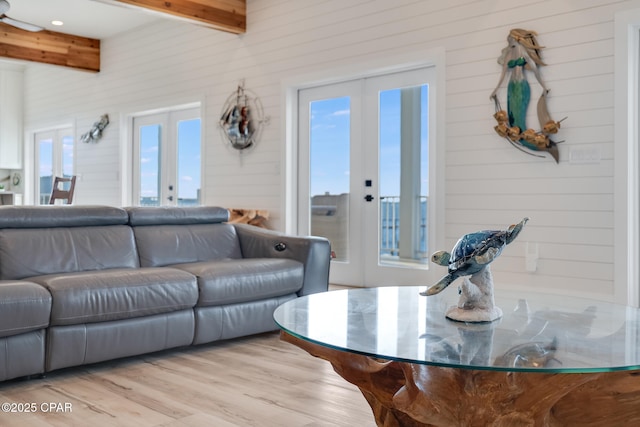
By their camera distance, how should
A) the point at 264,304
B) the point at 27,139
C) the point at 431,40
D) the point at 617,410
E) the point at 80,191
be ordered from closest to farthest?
the point at 617,410
the point at 264,304
the point at 431,40
the point at 80,191
the point at 27,139

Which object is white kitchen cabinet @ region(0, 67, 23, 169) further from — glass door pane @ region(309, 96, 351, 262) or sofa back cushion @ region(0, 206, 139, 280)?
sofa back cushion @ region(0, 206, 139, 280)

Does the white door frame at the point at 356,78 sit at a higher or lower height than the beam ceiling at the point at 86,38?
lower

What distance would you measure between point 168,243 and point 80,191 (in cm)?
596

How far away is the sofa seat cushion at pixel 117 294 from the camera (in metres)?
2.77

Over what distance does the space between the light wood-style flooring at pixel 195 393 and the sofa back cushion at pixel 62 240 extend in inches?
27.7

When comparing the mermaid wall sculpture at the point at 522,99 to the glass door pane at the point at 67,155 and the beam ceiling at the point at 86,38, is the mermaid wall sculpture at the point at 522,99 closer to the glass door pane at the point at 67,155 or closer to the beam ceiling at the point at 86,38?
the beam ceiling at the point at 86,38

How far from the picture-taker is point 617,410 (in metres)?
1.71

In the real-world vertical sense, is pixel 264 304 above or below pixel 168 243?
below

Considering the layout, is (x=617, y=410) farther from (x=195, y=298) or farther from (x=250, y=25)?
(x=250, y=25)

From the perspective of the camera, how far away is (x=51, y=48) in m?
8.18

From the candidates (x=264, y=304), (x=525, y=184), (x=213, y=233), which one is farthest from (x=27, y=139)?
(x=525, y=184)


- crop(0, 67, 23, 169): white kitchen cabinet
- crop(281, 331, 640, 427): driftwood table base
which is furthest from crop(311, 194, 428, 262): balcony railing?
crop(0, 67, 23, 169): white kitchen cabinet

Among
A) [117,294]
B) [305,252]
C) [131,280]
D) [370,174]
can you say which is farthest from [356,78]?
[117,294]

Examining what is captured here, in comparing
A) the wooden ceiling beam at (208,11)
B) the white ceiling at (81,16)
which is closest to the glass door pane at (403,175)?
the wooden ceiling beam at (208,11)
